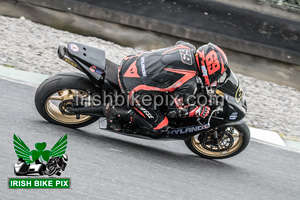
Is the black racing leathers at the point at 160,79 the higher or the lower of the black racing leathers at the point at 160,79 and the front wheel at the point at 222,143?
the higher

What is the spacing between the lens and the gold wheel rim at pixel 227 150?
17.5 feet

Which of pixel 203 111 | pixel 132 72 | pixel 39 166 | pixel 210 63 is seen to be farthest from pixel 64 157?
pixel 210 63

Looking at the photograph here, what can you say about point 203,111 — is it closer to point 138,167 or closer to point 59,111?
point 138,167

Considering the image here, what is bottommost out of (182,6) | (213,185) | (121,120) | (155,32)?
(213,185)

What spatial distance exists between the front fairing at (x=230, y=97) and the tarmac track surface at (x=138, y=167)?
89 cm

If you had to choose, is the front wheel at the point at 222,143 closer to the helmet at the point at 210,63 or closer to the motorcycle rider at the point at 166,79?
the motorcycle rider at the point at 166,79

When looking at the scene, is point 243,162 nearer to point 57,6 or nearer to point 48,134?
point 48,134

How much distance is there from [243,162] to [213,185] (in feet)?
2.93

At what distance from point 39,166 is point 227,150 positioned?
253 centimetres

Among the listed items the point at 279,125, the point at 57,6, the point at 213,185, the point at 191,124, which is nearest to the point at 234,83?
the point at 191,124

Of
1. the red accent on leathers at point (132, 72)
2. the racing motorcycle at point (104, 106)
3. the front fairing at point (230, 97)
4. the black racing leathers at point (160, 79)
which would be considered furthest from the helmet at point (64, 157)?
the front fairing at point (230, 97)

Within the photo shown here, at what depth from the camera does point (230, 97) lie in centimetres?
492

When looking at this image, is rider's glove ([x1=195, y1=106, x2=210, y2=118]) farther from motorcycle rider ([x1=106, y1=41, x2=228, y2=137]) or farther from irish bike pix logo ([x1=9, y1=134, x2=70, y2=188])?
irish bike pix logo ([x1=9, y1=134, x2=70, y2=188])

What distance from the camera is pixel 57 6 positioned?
27.6 ft
